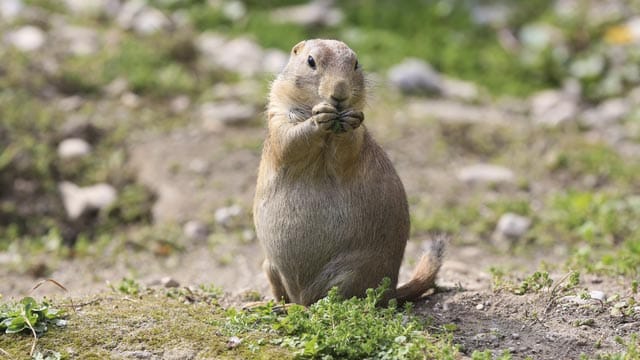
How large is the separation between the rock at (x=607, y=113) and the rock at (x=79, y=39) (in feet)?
15.7

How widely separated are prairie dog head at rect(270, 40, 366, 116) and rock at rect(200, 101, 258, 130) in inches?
156

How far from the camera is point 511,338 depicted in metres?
4.30

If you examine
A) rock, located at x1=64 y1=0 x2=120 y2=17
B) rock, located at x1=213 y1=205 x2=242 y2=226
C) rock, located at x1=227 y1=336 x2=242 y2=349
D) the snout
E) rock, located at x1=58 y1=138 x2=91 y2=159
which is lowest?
rock, located at x1=213 y1=205 x2=242 y2=226

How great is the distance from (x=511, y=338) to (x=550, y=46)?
6.66 m

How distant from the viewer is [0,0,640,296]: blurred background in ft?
22.9

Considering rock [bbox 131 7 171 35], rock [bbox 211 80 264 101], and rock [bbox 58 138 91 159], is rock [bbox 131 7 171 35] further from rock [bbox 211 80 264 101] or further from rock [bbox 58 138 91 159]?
rock [bbox 58 138 91 159]

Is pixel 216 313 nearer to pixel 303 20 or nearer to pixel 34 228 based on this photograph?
pixel 34 228

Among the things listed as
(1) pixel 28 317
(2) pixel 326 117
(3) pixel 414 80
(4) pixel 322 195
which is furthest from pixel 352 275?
(3) pixel 414 80

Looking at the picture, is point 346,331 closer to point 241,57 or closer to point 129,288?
point 129,288

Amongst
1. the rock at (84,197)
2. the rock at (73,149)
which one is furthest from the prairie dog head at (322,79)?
the rock at (73,149)

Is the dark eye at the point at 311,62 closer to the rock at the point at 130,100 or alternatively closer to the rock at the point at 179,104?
the rock at the point at 179,104

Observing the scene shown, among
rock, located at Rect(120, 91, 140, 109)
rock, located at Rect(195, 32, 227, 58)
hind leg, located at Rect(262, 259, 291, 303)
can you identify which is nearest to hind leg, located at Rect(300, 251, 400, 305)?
hind leg, located at Rect(262, 259, 291, 303)

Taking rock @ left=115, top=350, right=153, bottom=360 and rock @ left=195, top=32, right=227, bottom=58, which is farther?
rock @ left=195, top=32, right=227, bottom=58

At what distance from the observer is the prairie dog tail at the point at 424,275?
16.4ft
